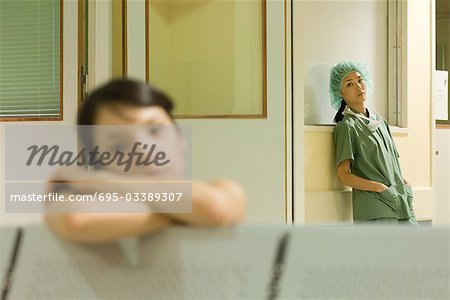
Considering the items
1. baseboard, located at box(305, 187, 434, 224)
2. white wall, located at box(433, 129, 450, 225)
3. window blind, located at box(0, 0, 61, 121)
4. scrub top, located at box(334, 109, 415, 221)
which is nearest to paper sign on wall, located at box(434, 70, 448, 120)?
white wall, located at box(433, 129, 450, 225)

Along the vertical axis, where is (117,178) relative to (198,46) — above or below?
below

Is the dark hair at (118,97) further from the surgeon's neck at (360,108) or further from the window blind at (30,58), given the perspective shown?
the surgeon's neck at (360,108)

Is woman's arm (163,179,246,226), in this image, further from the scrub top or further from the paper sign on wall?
the paper sign on wall

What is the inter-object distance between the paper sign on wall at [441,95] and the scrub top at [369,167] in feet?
1.37

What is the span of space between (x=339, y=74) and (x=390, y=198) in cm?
34

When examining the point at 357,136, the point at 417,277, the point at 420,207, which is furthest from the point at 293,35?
the point at 417,277

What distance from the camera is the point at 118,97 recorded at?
41 centimetres

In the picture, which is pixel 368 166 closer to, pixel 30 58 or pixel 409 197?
pixel 409 197

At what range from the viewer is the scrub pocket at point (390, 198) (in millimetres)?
1604

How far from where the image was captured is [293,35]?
4.87 feet

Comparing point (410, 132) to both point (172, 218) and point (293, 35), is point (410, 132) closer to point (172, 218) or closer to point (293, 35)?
point (293, 35)

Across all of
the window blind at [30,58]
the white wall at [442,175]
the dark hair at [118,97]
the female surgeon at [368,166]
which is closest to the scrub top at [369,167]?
the female surgeon at [368,166]

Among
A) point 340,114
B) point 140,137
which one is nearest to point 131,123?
point 140,137

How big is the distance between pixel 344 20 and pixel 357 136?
366 millimetres
